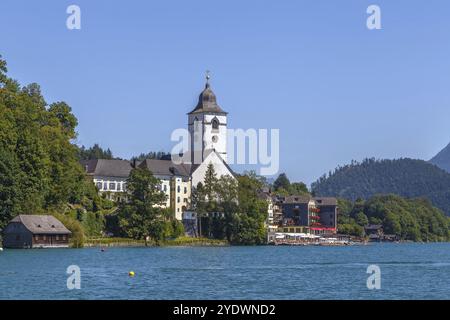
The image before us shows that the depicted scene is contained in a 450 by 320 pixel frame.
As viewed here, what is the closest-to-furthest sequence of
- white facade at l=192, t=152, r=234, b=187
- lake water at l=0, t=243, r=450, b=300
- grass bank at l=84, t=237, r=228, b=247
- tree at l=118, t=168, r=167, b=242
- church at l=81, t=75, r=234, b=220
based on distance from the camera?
lake water at l=0, t=243, r=450, b=300, grass bank at l=84, t=237, r=228, b=247, tree at l=118, t=168, r=167, b=242, church at l=81, t=75, r=234, b=220, white facade at l=192, t=152, r=234, b=187

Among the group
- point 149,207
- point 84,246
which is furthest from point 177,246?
point 84,246

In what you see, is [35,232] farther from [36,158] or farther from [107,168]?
[107,168]

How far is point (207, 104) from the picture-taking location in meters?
159

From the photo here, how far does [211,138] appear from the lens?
513 feet

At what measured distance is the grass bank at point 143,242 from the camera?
107 metres

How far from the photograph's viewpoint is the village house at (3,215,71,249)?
311ft

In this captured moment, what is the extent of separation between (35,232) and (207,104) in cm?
Answer: 6839

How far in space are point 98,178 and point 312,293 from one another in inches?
3958

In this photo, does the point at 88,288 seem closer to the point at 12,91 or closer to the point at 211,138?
the point at 12,91

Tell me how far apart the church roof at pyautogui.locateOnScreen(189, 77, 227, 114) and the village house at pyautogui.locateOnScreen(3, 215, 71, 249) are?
63.0 meters

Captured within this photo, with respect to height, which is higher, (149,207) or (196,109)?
(196,109)

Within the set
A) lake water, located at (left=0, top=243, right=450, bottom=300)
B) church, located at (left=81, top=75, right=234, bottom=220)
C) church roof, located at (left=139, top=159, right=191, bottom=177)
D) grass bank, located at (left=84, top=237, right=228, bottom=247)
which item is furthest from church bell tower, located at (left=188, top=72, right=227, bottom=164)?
lake water, located at (left=0, top=243, right=450, bottom=300)

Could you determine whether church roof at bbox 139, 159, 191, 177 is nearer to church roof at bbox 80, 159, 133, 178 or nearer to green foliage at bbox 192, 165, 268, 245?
church roof at bbox 80, 159, 133, 178

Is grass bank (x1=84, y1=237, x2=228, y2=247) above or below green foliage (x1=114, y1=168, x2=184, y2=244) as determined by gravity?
below
